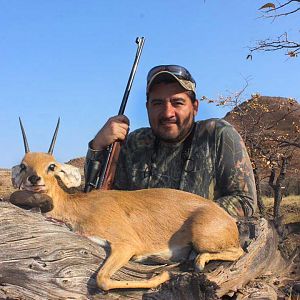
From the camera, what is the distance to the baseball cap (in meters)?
6.36

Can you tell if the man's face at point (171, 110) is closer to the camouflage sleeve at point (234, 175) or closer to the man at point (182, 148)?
the man at point (182, 148)

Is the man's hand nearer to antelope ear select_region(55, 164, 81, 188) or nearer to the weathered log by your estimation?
antelope ear select_region(55, 164, 81, 188)

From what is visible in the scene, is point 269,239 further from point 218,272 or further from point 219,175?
point 219,175

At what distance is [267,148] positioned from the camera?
1792 centimetres

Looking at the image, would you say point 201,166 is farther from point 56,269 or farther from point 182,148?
point 56,269

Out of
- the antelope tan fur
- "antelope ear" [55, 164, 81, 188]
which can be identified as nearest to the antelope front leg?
the antelope tan fur

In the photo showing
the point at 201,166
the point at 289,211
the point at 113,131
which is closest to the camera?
the point at 113,131

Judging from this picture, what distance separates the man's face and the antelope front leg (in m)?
2.47

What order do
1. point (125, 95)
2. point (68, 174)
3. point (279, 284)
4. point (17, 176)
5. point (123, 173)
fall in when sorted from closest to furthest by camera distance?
point (17, 176)
point (68, 174)
point (279, 284)
point (123, 173)
point (125, 95)

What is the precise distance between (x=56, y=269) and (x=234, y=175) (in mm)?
2846

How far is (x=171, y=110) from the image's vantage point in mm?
6527

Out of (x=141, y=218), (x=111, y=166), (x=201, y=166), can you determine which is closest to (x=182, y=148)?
(x=201, y=166)

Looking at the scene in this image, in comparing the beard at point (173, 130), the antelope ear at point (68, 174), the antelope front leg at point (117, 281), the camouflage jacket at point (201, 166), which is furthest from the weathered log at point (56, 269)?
the beard at point (173, 130)

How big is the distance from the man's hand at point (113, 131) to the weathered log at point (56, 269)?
2.03 metres
